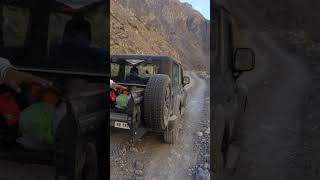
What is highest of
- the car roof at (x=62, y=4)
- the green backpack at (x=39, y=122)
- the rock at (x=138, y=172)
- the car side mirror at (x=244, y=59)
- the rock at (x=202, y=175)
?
the car roof at (x=62, y=4)

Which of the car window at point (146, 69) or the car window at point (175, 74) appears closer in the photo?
the car window at point (146, 69)

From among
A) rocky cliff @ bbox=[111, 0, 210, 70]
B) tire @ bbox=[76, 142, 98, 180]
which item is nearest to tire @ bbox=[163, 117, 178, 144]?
tire @ bbox=[76, 142, 98, 180]

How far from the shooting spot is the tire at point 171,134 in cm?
566

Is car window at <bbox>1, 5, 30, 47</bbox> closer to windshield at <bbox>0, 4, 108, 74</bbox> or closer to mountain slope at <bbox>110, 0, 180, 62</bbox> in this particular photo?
windshield at <bbox>0, 4, 108, 74</bbox>

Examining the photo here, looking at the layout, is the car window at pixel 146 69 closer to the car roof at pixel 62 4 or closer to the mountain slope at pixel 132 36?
the car roof at pixel 62 4

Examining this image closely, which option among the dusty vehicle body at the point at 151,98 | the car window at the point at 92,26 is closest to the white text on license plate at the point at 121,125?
the dusty vehicle body at the point at 151,98

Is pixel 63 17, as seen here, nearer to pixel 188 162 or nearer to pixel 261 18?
pixel 261 18

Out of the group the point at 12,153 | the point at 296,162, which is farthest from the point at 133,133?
the point at 296,162

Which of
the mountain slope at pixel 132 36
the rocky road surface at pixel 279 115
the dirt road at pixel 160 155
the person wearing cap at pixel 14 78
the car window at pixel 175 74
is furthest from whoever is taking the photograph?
the mountain slope at pixel 132 36

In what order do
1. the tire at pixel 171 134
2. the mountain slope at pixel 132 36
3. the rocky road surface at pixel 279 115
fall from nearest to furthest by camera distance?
the rocky road surface at pixel 279 115, the tire at pixel 171 134, the mountain slope at pixel 132 36

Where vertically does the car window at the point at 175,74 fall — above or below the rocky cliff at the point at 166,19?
below

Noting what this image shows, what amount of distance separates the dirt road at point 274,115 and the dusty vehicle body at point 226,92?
0.04 m

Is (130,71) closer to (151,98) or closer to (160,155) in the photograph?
(151,98)

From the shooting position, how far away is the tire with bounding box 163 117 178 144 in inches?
223
